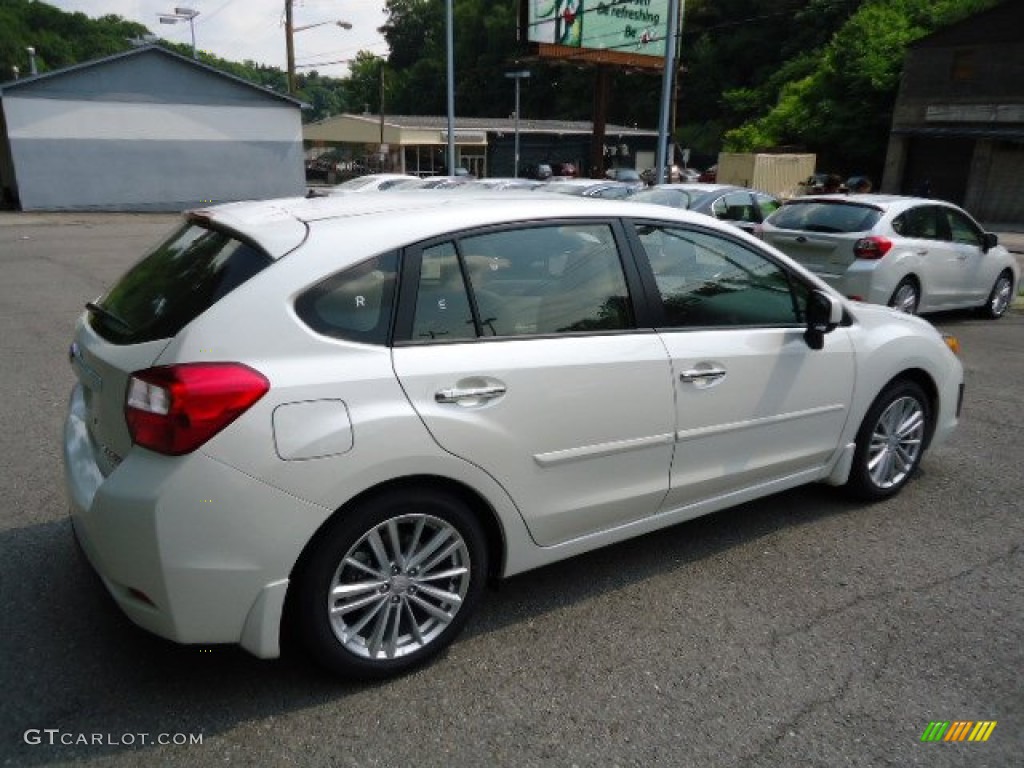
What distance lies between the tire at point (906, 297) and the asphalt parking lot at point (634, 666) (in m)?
5.03

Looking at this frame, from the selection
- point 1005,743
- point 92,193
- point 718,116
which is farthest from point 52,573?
point 718,116

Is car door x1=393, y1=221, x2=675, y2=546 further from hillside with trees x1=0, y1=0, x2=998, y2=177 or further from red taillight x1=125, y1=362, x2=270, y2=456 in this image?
hillside with trees x1=0, y1=0, x2=998, y2=177

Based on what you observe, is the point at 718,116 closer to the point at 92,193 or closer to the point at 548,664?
the point at 92,193

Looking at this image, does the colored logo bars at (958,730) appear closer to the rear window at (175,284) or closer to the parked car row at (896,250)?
the rear window at (175,284)

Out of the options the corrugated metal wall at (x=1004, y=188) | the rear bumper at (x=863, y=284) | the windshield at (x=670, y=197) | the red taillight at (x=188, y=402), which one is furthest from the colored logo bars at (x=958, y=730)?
the corrugated metal wall at (x=1004, y=188)

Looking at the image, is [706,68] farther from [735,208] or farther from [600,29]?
[735,208]

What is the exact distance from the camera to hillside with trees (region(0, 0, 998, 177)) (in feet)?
127

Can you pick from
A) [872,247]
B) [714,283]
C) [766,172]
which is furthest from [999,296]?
[766,172]

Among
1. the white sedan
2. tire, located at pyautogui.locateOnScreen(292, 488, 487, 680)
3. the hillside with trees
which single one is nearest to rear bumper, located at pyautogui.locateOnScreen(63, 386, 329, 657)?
tire, located at pyautogui.locateOnScreen(292, 488, 487, 680)

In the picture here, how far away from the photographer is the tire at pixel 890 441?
4176 millimetres

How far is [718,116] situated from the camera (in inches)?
2569

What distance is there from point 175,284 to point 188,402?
24.8 inches

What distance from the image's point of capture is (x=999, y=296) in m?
10.4

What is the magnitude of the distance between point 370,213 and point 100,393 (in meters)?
1.11
